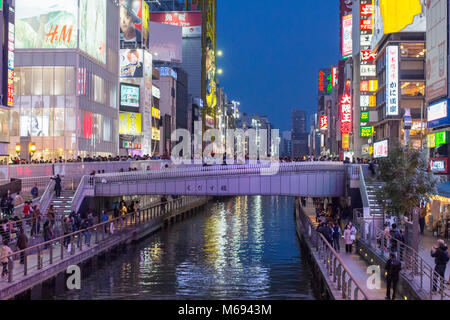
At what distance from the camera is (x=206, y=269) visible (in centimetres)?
3291

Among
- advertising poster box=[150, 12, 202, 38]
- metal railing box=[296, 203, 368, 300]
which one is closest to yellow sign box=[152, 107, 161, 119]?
advertising poster box=[150, 12, 202, 38]

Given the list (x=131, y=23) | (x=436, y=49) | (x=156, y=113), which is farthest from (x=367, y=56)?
(x=436, y=49)

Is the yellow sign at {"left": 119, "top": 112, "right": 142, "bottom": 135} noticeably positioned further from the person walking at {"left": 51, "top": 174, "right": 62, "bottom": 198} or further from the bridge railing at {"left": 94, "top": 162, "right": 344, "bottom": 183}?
the person walking at {"left": 51, "top": 174, "right": 62, "bottom": 198}

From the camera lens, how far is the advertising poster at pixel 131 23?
339ft

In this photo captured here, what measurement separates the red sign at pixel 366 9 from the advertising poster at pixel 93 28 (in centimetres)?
3772

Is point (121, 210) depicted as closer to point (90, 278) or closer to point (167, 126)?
point (90, 278)

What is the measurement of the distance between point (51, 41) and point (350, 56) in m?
55.4

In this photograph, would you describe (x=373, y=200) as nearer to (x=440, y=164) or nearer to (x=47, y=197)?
(x=440, y=164)

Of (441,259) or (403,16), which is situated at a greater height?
(403,16)

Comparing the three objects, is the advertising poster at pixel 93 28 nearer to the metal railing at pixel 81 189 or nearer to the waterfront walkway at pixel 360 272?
the metal railing at pixel 81 189

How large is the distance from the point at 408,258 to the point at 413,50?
5136cm

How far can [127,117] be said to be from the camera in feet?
320

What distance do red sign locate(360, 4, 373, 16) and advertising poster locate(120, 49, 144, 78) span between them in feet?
118
